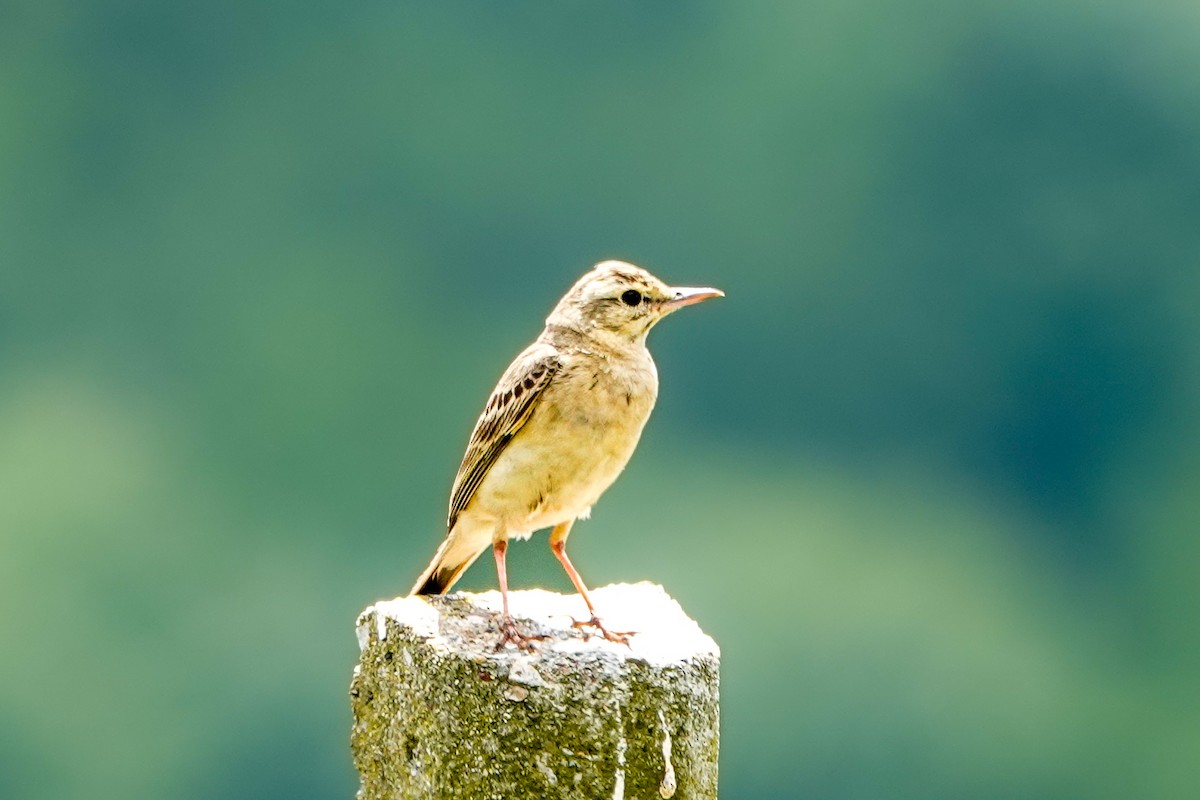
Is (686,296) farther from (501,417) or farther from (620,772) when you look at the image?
(620,772)

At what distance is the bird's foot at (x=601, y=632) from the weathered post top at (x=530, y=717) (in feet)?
0.19

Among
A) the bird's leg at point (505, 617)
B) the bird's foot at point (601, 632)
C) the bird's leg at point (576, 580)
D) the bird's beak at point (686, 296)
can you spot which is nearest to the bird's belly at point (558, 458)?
the bird's leg at point (505, 617)

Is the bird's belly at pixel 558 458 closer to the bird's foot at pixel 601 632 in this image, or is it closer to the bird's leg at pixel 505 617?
the bird's leg at pixel 505 617

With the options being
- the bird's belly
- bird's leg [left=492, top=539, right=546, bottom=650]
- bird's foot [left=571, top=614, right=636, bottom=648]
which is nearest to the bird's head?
the bird's belly

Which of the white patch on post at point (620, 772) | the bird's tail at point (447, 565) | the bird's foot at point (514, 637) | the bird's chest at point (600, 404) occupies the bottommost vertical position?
the white patch on post at point (620, 772)

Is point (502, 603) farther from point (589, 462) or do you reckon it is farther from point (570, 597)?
point (589, 462)

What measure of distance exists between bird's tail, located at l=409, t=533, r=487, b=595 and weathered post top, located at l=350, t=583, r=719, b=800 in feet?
4.92

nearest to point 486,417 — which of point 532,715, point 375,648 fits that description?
point 375,648

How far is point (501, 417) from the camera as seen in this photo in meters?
7.22

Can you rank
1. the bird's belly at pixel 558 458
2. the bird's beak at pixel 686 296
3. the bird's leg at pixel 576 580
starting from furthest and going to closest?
1. the bird's beak at pixel 686 296
2. the bird's belly at pixel 558 458
3. the bird's leg at pixel 576 580

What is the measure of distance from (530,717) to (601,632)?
90 cm

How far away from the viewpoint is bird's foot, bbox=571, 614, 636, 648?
536 centimetres

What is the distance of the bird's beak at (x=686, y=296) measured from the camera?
728 centimetres

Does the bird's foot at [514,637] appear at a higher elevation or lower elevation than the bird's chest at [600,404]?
lower
